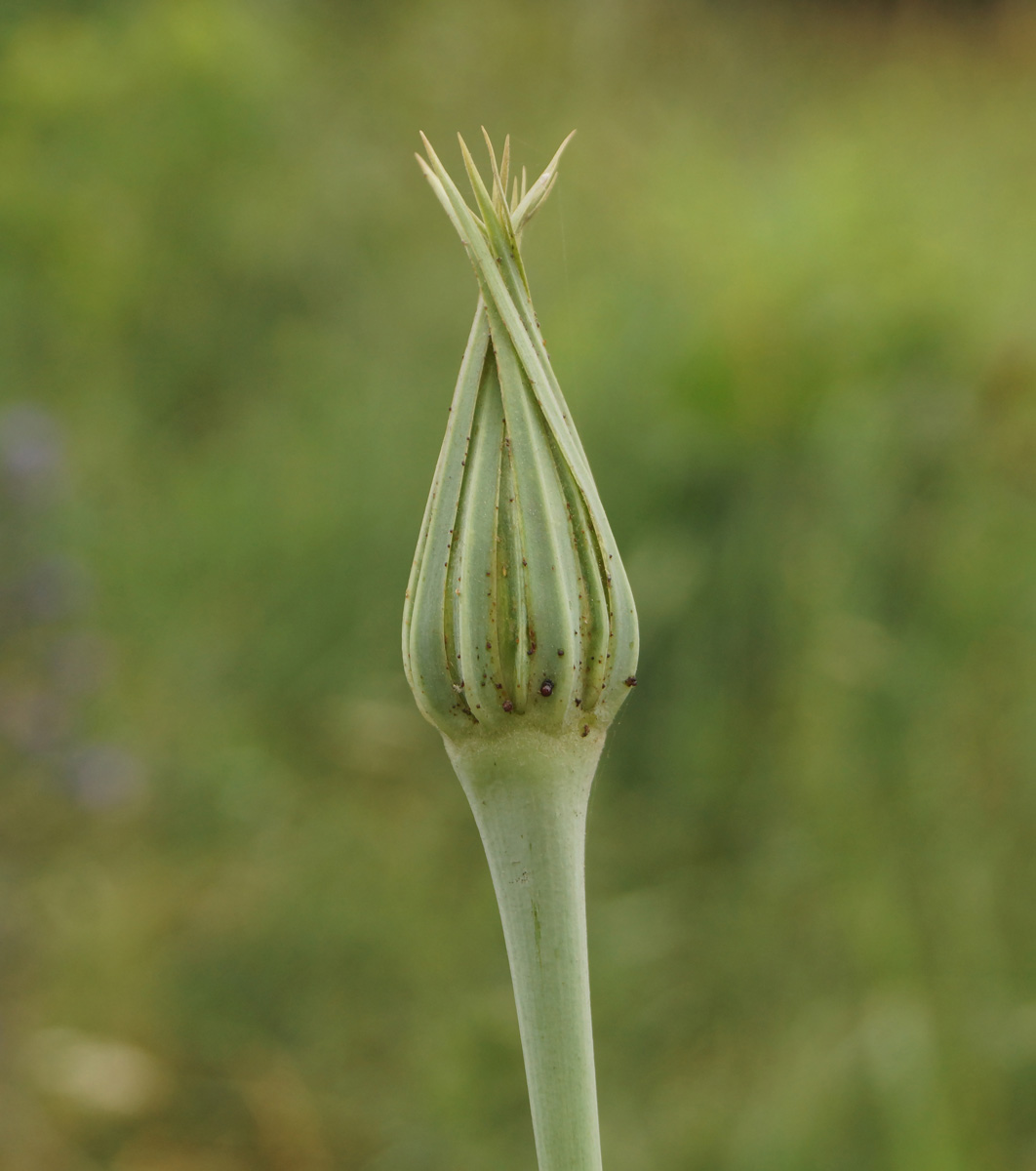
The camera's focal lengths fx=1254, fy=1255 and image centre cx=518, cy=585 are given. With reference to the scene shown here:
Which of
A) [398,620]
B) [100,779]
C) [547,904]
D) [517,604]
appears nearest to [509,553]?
[517,604]

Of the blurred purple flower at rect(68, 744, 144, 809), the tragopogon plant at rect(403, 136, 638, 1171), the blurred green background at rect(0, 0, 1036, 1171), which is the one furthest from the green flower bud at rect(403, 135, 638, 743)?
the blurred purple flower at rect(68, 744, 144, 809)

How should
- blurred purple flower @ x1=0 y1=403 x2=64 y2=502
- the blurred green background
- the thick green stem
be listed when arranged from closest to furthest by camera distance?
the thick green stem < the blurred green background < blurred purple flower @ x1=0 y1=403 x2=64 y2=502

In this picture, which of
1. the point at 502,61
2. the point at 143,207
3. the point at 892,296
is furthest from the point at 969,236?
the point at 143,207

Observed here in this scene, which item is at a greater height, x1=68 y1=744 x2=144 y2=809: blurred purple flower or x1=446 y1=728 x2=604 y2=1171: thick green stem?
x1=68 y1=744 x2=144 y2=809: blurred purple flower

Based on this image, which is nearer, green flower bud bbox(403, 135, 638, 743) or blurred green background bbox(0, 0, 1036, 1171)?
green flower bud bbox(403, 135, 638, 743)

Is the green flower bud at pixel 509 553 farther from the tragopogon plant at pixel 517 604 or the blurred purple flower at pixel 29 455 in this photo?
the blurred purple flower at pixel 29 455

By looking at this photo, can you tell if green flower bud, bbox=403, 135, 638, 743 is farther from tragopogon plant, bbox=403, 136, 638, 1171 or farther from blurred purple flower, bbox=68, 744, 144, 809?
blurred purple flower, bbox=68, 744, 144, 809

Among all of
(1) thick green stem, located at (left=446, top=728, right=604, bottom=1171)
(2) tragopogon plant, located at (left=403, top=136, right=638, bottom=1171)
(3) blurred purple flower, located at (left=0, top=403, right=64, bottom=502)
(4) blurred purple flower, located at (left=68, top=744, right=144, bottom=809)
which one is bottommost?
(1) thick green stem, located at (left=446, top=728, right=604, bottom=1171)

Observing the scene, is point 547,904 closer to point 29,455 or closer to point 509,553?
point 509,553
